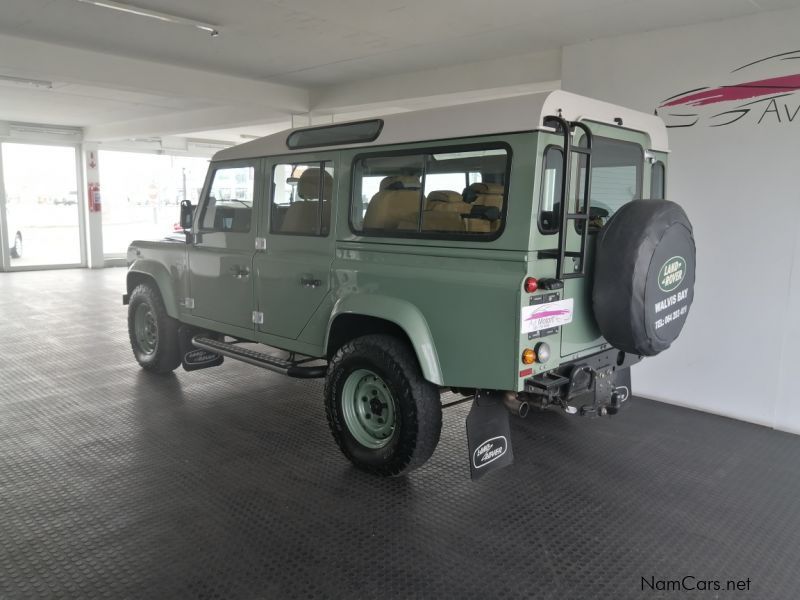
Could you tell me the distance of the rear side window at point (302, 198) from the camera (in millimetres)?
3684

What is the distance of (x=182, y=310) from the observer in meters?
4.81

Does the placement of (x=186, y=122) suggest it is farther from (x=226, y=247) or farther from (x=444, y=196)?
(x=444, y=196)

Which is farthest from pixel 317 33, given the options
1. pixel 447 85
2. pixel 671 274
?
pixel 671 274

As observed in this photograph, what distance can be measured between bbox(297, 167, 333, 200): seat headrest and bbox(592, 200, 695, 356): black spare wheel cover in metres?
1.66

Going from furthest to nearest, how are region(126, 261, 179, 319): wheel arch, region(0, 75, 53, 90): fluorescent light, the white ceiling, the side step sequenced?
region(0, 75, 53, 90): fluorescent light < region(126, 261, 179, 319): wheel arch < the white ceiling < the side step

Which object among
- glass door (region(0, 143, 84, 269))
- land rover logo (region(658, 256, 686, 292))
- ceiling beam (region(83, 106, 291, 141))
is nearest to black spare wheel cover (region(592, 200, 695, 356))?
land rover logo (region(658, 256, 686, 292))

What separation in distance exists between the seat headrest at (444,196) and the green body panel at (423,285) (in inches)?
8.9

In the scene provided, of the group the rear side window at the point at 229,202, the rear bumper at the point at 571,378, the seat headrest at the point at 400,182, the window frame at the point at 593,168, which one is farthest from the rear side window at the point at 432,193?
the rear side window at the point at 229,202

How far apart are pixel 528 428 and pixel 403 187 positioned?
6.55 ft

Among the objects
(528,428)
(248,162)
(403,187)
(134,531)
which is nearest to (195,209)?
(248,162)

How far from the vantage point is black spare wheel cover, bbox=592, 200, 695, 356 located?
2.81 m

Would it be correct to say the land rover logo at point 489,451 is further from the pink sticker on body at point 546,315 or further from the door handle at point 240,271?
the door handle at point 240,271

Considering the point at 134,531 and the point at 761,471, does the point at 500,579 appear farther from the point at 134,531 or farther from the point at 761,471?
the point at 761,471

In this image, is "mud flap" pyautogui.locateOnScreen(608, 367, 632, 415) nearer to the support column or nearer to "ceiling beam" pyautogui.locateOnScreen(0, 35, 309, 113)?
"ceiling beam" pyautogui.locateOnScreen(0, 35, 309, 113)
